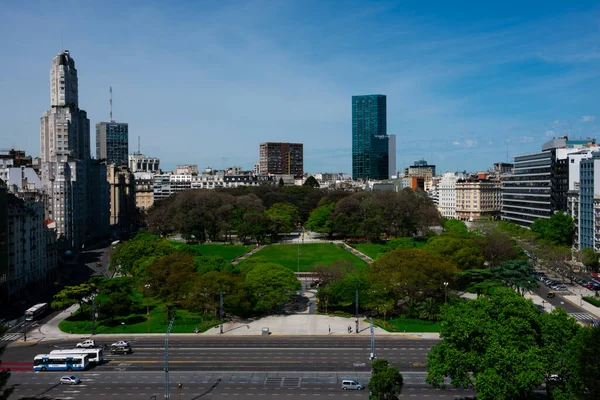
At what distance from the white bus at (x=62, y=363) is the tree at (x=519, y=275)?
49969 mm

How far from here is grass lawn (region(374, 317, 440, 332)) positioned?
199 ft

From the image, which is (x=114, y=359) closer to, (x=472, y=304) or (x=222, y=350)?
(x=222, y=350)

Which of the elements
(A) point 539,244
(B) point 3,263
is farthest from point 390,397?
(A) point 539,244

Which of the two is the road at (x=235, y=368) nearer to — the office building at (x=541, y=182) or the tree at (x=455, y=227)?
the tree at (x=455, y=227)

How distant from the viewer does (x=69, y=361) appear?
4791 centimetres

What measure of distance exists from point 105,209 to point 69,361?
357 feet

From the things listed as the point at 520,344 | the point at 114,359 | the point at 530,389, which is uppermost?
the point at 520,344

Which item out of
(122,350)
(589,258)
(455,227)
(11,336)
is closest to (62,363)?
(122,350)

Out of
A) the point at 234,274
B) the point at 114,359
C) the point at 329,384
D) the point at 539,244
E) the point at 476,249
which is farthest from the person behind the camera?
the point at 539,244

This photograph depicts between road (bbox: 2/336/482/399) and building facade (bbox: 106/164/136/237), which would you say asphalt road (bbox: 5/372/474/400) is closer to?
road (bbox: 2/336/482/399)

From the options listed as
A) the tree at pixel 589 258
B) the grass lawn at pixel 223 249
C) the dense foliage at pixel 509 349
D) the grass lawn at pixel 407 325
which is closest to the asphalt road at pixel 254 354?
the grass lawn at pixel 407 325

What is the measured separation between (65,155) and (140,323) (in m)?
69.7

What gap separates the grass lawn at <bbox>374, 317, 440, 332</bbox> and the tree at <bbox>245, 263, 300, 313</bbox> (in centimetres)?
1124

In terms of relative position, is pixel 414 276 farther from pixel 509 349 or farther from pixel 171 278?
pixel 509 349
